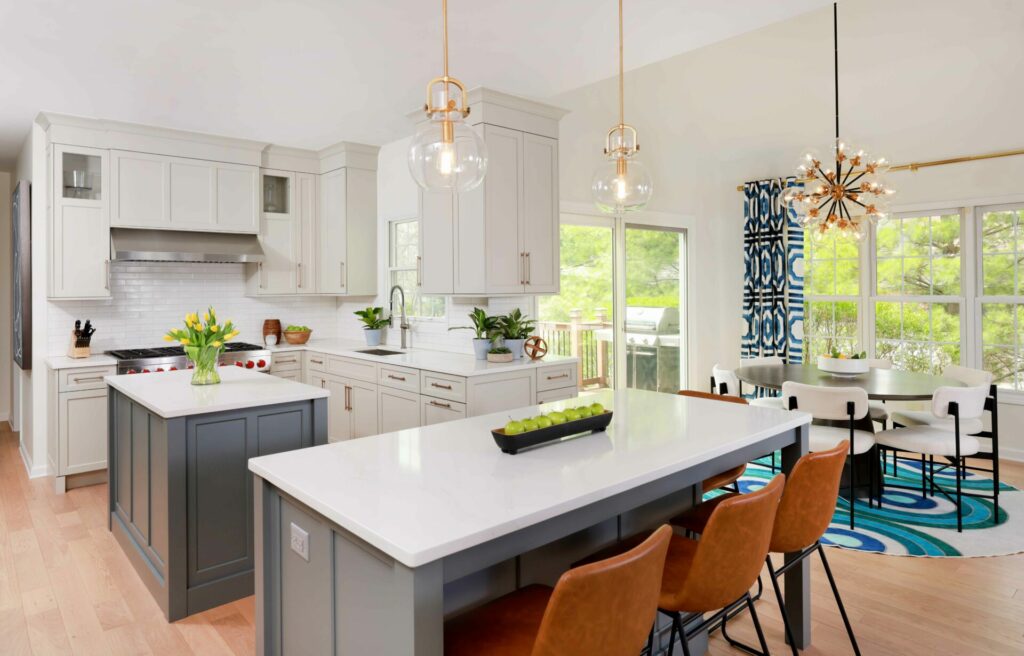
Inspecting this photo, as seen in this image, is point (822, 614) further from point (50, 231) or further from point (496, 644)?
point (50, 231)

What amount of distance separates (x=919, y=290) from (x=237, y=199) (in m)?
6.11

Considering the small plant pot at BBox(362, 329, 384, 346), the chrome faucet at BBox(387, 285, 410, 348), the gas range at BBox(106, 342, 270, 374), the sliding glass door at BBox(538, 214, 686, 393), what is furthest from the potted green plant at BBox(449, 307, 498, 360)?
the gas range at BBox(106, 342, 270, 374)

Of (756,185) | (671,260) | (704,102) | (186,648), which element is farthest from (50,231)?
(756,185)

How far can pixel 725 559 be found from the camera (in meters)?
1.72

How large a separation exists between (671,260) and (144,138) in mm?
4808

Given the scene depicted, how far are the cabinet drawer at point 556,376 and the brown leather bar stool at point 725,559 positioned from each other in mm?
2512

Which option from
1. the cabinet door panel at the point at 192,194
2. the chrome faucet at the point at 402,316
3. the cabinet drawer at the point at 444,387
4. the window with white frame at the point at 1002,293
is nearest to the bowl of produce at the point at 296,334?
the chrome faucet at the point at 402,316

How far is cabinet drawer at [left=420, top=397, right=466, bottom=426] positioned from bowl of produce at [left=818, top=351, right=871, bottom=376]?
2695 mm

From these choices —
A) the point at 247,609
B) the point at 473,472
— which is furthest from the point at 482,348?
the point at 473,472

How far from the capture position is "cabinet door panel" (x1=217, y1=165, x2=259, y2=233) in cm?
543

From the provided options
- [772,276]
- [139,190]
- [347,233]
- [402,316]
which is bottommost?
[402,316]

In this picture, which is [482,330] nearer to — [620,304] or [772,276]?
[620,304]

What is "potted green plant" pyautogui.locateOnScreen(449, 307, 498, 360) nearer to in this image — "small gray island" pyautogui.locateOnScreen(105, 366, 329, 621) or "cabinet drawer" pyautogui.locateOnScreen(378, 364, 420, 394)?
"cabinet drawer" pyautogui.locateOnScreen(378, 364, 420, 394)

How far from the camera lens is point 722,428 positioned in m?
2.36
